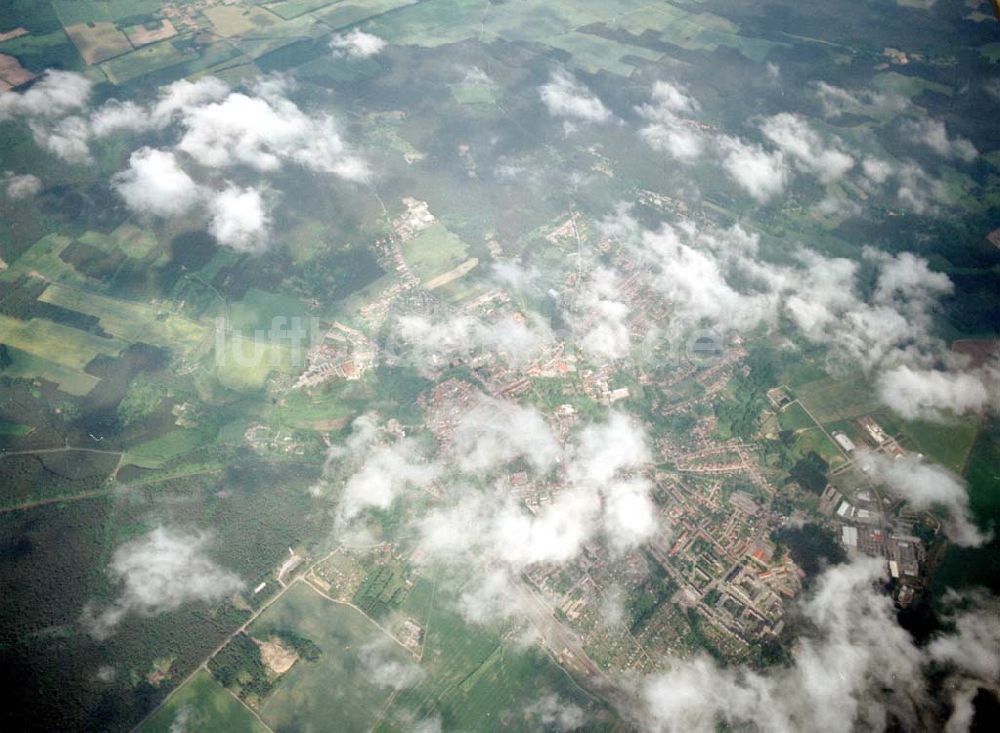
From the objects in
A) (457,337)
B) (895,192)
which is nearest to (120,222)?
(457,337)

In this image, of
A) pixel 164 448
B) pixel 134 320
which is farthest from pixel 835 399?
pixel 134 320

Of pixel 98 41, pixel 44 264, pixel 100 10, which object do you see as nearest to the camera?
pixel 44 264

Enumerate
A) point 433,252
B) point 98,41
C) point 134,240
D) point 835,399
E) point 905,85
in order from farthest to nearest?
point 905,85 < point 98,41 < point 433,252 < point 134,240 < point 835,399

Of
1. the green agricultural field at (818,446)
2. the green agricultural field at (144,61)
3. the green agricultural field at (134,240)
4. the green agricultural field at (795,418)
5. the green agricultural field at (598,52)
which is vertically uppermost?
the green agricultural field at (598,52)

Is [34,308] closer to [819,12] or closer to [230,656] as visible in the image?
[230,656]

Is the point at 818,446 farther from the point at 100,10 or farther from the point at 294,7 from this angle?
the point at 100,10

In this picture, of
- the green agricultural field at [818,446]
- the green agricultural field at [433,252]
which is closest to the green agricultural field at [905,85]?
the green agricultural field at [818,446]

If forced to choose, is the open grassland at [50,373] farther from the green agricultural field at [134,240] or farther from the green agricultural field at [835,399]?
the green agricultural field at [835,399]
